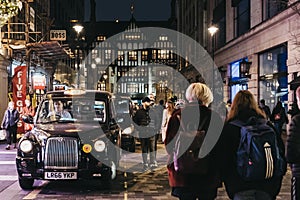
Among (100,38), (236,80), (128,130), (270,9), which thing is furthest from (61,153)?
(100,38)

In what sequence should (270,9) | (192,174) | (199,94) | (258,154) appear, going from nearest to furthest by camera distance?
(258,154)
(192,174)
(199,94)
(270,9)

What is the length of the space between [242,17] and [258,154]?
91.5 feet

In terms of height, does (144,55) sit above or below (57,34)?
above

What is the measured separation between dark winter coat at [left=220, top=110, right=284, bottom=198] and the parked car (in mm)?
7611

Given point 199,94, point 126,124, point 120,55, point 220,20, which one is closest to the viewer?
point 199,94

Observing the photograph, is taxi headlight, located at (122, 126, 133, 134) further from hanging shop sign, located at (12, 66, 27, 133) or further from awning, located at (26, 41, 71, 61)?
awning, located at (26, 41, 71, 61)

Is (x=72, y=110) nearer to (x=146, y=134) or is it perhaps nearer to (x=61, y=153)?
(x=61, y=153)

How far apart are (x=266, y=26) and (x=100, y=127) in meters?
16.4

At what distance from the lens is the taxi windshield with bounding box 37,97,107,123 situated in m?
10.2

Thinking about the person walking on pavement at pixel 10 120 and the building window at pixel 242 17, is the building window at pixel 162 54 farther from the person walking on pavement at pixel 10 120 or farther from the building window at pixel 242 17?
the person walking on pavement at pixel 10 120

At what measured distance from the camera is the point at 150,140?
41.3 feet

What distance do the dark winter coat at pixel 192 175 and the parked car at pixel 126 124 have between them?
23.5ft

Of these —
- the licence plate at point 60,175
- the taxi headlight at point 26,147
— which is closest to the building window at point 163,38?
the taxi headlight at point 26,147

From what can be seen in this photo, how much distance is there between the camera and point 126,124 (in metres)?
13.5
